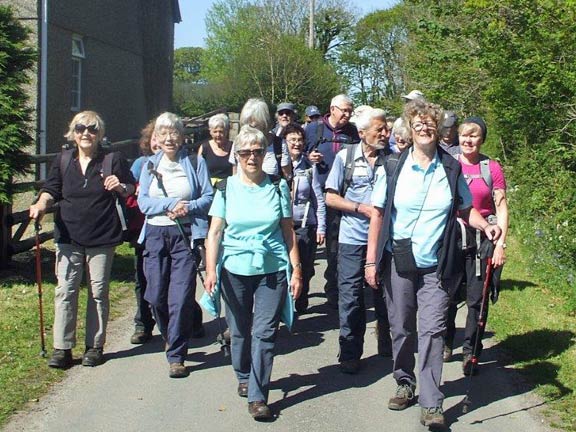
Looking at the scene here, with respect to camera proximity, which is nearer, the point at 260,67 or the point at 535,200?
the point at 535,200

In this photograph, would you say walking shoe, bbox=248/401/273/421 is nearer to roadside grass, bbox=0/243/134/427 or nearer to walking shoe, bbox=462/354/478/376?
roadside grass, bbox=0/243/134/427

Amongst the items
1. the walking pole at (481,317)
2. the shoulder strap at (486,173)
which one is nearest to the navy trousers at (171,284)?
the walking pole at (481,317)

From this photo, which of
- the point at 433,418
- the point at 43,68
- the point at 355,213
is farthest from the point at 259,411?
the point at 43,68

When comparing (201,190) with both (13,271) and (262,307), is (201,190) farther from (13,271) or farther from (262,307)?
(13,271)

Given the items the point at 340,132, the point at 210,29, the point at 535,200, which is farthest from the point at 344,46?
the point at 340,132

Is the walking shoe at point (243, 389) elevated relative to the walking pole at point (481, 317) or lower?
lower

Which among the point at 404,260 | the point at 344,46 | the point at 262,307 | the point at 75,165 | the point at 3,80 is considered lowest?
the point at 262,307

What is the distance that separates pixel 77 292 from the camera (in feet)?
21.9

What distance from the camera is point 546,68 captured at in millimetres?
11375

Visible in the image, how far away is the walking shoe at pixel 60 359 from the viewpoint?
258 inches

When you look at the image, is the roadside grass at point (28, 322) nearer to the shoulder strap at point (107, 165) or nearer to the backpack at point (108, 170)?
the backpack at point (108, 170)

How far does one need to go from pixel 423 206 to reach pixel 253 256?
1.14m

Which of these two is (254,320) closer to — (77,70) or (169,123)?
(169,123)

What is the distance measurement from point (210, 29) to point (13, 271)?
4864 centimetres
